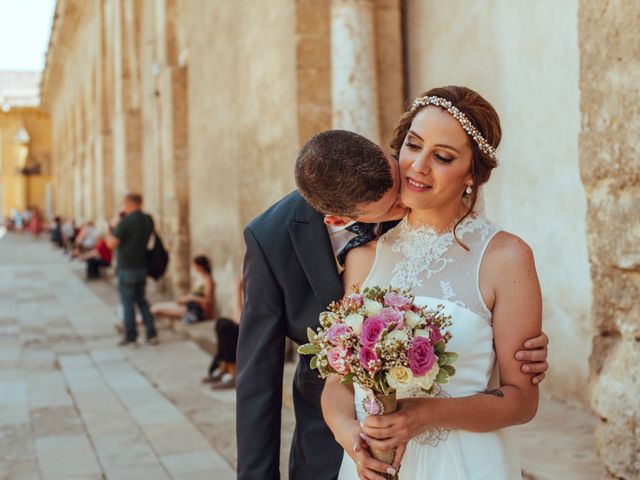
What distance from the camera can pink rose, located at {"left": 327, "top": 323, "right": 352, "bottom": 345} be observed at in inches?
67.2

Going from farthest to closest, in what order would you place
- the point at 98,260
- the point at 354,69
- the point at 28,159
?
1. the point at 28,159
2. the point at 98,260
3. the point at 354,69

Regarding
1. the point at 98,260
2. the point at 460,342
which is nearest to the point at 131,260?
the point at 460,342

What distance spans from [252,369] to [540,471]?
1.93m

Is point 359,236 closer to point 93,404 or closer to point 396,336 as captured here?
point 396,336

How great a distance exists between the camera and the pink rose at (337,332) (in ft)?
5.60

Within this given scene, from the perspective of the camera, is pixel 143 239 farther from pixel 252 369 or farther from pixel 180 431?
pixel 252 369

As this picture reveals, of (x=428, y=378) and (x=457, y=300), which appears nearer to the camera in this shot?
(x=428, y=378)

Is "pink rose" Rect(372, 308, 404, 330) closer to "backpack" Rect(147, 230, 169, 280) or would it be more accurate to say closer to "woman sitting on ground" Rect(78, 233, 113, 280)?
"backpack" Rect(147, 230, 169, 280)

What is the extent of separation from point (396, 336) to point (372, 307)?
10 cm

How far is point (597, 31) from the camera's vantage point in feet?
10.2

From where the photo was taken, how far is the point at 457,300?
6.14 ft

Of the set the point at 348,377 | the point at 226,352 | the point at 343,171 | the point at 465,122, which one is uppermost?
the point at 465,122

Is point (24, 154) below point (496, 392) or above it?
above

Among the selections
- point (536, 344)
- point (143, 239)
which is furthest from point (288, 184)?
point (536, 344)
